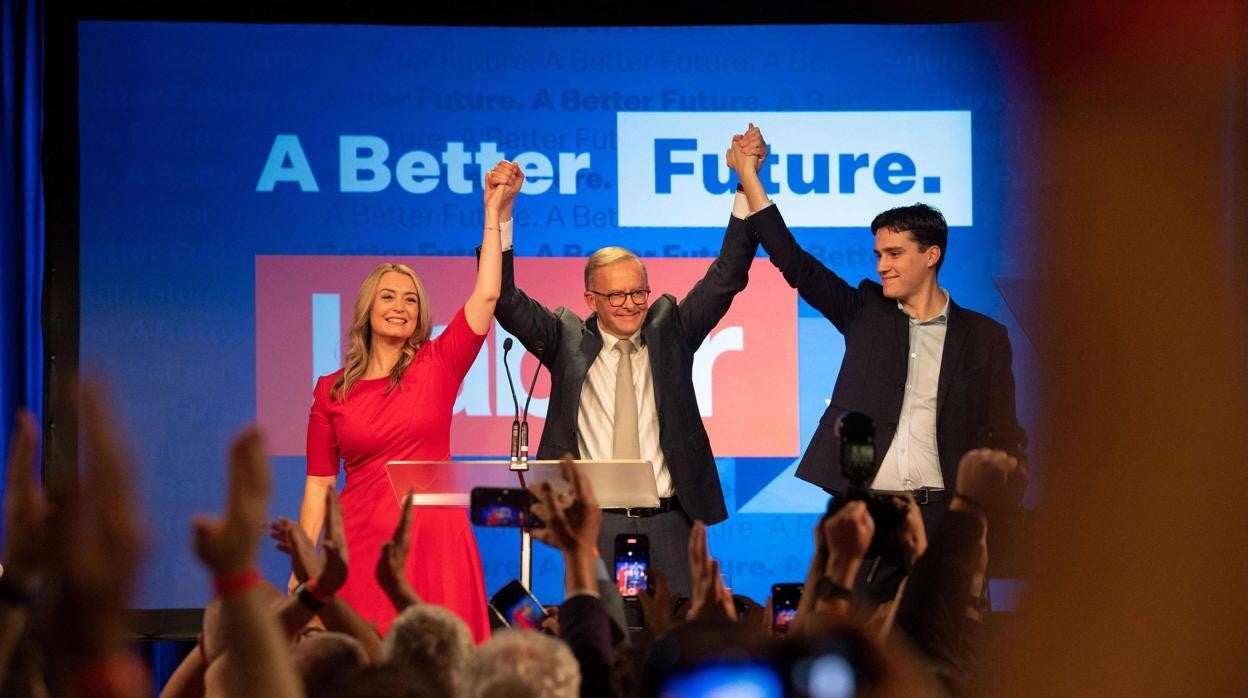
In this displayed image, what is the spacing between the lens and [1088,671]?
0.80m

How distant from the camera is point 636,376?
4.52 meters

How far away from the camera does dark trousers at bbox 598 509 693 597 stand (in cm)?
429

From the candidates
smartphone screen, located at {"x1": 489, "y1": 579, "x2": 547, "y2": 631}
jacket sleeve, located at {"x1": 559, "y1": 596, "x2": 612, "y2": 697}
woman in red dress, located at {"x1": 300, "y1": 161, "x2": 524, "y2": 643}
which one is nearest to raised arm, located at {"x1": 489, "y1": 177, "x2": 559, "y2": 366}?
woman in red dress, located at {"x1": 300, "y1": 161, "x2": 524, "y2": 643}

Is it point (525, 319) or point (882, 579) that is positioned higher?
point (525, 319)

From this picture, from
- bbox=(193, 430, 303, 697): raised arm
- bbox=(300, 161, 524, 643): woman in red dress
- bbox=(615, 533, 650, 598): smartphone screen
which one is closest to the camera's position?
bbox=(193, 430, 303, 697): raised arm

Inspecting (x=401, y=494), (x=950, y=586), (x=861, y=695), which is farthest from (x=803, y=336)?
(x=861, y=695)

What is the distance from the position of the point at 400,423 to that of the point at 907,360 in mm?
1689

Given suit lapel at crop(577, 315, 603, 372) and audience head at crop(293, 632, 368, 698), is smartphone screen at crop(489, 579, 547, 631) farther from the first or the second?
suit lapel at crop(577, 315, 603, 372)

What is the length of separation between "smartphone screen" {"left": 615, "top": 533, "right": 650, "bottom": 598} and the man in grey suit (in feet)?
3.63

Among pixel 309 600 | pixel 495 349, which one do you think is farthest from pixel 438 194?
pixel 309 600

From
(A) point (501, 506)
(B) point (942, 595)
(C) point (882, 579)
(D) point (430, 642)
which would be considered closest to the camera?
(D) point (430, 642)

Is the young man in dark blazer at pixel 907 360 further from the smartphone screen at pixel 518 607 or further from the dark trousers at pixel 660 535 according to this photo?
the smartphone screen at pixel 518 607

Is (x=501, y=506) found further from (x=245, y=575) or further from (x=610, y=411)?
(x=610, y=411)

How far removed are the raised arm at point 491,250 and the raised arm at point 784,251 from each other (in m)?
0.82
